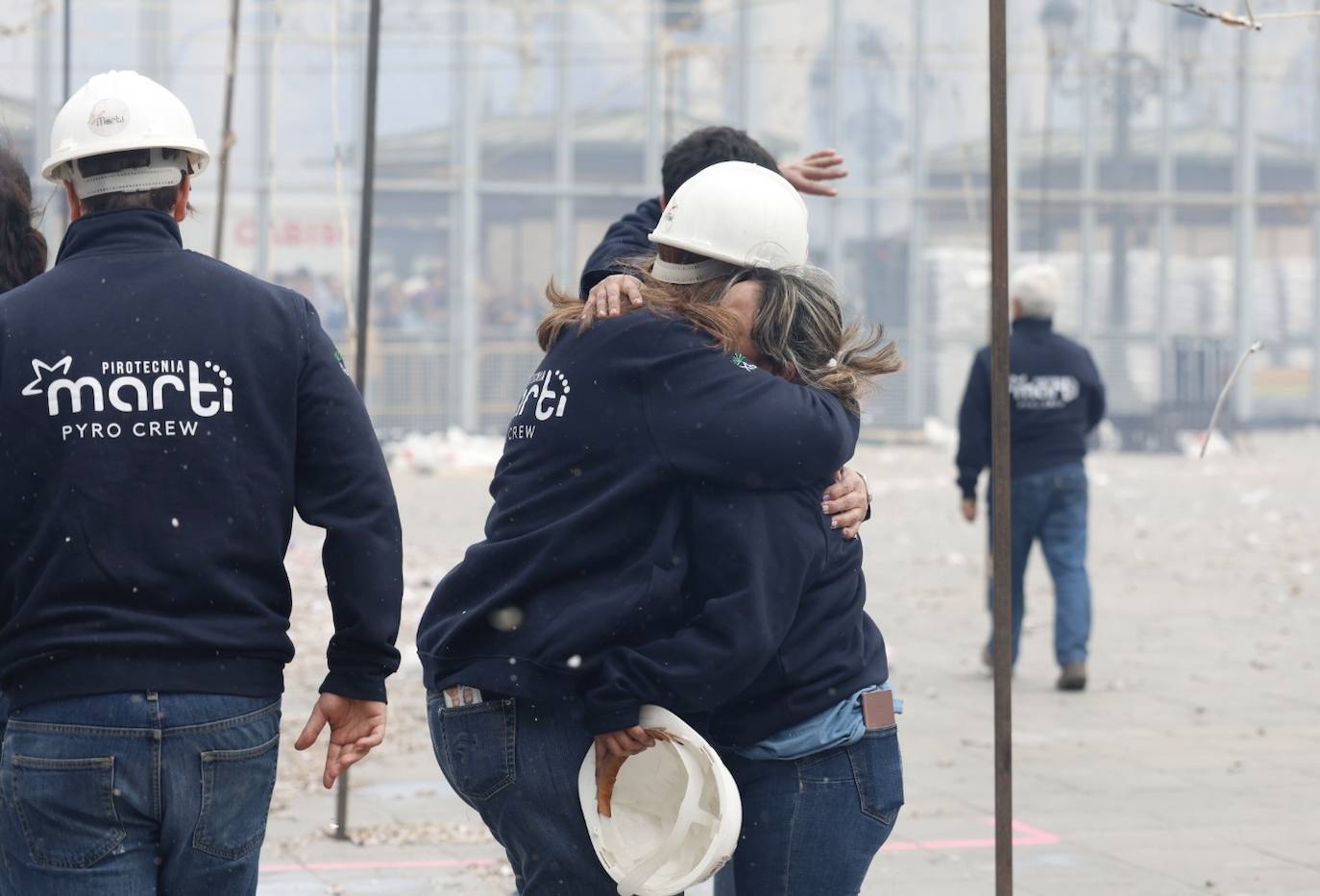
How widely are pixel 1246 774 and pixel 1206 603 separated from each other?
527 centimetres

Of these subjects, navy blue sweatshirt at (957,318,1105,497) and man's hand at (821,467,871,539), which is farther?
navy blue sweatshirt at (957,318,1105,497)

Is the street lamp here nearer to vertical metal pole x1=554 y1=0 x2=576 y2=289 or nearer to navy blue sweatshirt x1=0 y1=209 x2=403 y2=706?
vertical metal pole x1=554 y1=0 x2=576 y2=289

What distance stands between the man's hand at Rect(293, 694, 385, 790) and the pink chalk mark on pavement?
103 inches

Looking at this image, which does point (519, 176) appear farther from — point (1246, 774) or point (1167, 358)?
point (1246, 774)

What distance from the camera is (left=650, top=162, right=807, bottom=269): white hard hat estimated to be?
2.96m

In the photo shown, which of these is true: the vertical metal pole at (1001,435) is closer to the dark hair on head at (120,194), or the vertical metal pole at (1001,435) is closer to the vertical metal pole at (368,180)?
the dark hair on head at (120,194)

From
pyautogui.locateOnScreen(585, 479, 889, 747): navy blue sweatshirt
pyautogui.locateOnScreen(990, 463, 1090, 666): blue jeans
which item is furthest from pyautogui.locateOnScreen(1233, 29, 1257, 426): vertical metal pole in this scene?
pyautogui.locateOnScreen(585, 479, 889, 747): navy blue sweatshirt

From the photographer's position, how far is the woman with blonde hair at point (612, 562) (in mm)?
2797

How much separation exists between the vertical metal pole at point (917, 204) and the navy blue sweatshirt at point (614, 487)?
23.6m

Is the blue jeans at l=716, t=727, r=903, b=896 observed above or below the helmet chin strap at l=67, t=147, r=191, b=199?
below

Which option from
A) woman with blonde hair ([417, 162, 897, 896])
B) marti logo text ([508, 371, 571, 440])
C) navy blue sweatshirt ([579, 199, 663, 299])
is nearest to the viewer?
woman with blonde hair ([417, 162, 897, 896])

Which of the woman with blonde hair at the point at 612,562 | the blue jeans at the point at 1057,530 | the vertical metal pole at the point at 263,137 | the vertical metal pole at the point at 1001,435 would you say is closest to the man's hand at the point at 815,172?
the vertical metal pole at the point at 1001,435

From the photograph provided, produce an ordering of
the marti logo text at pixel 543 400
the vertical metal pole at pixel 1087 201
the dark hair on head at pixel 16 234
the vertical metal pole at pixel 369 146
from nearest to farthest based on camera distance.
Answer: the marti logo text at pixel 543 400 → the dark hair on head at pixel 16 234 → the vertical metal pole at pixel 369 146 → the vertical metal pole at pixel 1087 201

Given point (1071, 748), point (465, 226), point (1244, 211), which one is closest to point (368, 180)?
point (1071, 748)
